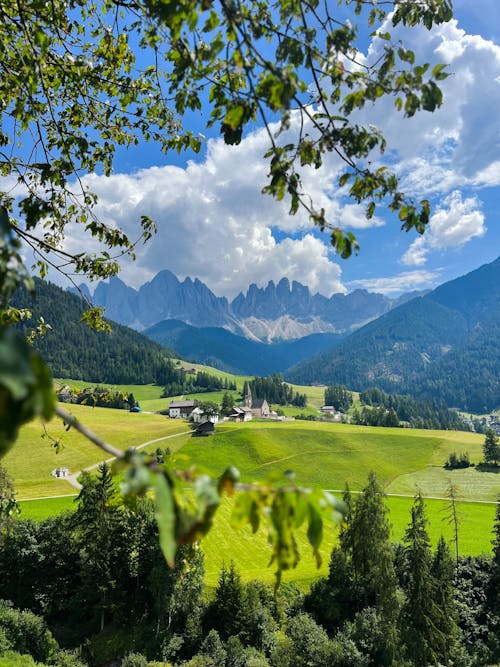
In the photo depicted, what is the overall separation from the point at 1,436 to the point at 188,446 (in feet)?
347

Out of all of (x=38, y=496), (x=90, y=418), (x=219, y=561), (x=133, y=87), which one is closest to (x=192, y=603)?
(x=219, y=561)

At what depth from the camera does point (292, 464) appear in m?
93.5

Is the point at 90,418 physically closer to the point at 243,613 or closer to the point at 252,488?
the point at 243,613

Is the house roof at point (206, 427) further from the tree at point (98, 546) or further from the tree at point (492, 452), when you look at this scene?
the tree at point (98, 546)

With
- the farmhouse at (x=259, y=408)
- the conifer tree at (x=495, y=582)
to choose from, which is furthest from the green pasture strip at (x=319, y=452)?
the farmhouse at (x=259, y=408)

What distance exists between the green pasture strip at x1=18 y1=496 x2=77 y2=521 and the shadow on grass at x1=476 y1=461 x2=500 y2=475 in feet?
291

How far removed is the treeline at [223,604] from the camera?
29484 mm

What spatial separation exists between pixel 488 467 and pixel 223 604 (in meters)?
87.3

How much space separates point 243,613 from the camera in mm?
32656

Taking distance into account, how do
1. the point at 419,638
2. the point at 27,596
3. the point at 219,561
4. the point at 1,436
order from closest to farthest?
the point at 1,436, the point at 419,638, the point at 27,596, the point at 219,561

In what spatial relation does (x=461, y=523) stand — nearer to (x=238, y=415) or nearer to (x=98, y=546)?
(x=98, y=546)

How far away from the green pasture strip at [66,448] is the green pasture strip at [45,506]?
345cm

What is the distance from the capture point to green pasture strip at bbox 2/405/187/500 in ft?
229

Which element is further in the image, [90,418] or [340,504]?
[90,418]
